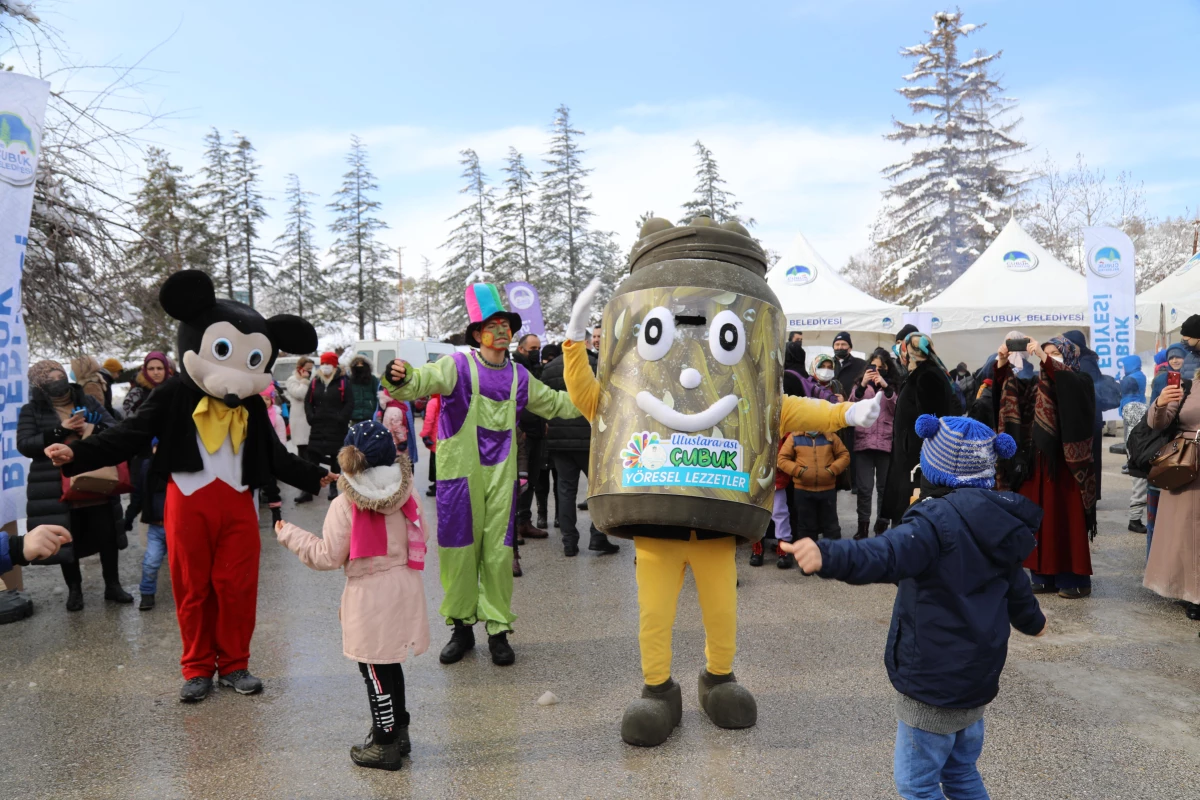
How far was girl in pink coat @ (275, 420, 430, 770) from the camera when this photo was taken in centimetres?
357

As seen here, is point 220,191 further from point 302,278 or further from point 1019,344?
point 1019,344

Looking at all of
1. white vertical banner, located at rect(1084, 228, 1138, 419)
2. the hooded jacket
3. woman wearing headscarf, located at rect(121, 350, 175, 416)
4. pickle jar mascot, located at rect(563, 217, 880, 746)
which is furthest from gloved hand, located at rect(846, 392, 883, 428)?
white vertical banner, located at rect(1084, 228, 1138, 419)

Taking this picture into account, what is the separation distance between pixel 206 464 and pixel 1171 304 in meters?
17.6

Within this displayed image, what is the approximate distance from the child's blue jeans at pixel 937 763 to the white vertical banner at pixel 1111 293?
455 inches

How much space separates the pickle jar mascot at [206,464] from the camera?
4.43 metres

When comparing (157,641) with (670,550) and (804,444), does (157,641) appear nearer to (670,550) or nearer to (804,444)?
(670,550)

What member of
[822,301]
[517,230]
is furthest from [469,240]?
[822,301]

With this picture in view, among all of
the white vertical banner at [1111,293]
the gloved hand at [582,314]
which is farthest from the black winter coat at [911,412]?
the white vertical banner at [1111,293]

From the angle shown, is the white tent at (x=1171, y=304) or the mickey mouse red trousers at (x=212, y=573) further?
the white tent at (x=1171, y=304)

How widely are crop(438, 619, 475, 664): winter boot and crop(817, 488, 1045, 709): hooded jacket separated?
281cm

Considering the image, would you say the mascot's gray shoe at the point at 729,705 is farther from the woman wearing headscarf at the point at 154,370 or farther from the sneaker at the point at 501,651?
the woman wearing headscarf at the point at 154,370

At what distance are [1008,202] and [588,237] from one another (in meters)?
18.6

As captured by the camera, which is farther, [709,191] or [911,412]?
[709,191]

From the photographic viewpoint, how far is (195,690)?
4391 millimetres
